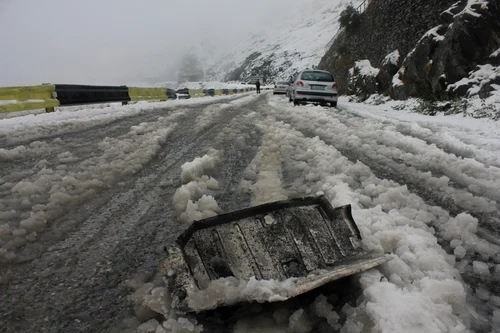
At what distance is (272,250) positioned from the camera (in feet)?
5.74

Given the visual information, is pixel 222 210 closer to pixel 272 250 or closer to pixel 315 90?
pixel 272 250

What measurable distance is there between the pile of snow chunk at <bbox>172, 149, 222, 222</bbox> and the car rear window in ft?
30.3

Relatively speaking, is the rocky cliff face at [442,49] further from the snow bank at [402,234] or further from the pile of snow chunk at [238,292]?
the pile of snow chunk at [238,292]

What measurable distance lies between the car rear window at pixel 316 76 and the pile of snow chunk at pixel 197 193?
9234mm

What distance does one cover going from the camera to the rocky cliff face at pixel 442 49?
9.16 metres

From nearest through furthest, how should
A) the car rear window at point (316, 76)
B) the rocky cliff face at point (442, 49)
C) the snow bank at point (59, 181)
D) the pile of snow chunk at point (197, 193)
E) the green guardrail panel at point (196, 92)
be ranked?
the snow bank at point (59, 181)
the pile of snow chunk at point (197, 193)
the rocky cliff face at point (442, 49)
the car rear window at point (316, 76)
the green guardrail panel at point (196, 92)

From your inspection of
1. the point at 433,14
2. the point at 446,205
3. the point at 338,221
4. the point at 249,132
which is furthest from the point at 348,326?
the point at 433,14

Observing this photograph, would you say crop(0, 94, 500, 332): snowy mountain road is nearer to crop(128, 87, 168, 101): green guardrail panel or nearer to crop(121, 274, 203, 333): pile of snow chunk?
crop(121, 274, 203, 333): pile of snow chunk

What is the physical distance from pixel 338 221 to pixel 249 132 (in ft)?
14.3

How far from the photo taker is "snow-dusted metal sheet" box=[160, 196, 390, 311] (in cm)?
151

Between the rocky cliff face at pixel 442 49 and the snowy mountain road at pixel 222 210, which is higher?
the rocky cliff face at pixel 442 49

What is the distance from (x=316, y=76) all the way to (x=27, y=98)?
30.3 ft

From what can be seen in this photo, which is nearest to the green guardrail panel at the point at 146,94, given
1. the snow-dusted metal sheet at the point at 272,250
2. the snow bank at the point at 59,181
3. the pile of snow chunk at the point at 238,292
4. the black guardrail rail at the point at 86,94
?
the black guardrail rail at the point at 86,94

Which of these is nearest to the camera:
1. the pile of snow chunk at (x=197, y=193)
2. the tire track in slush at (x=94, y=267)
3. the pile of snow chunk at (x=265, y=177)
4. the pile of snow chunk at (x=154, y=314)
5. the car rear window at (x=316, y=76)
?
the pile of snow chunk at (x=154, y=314)
